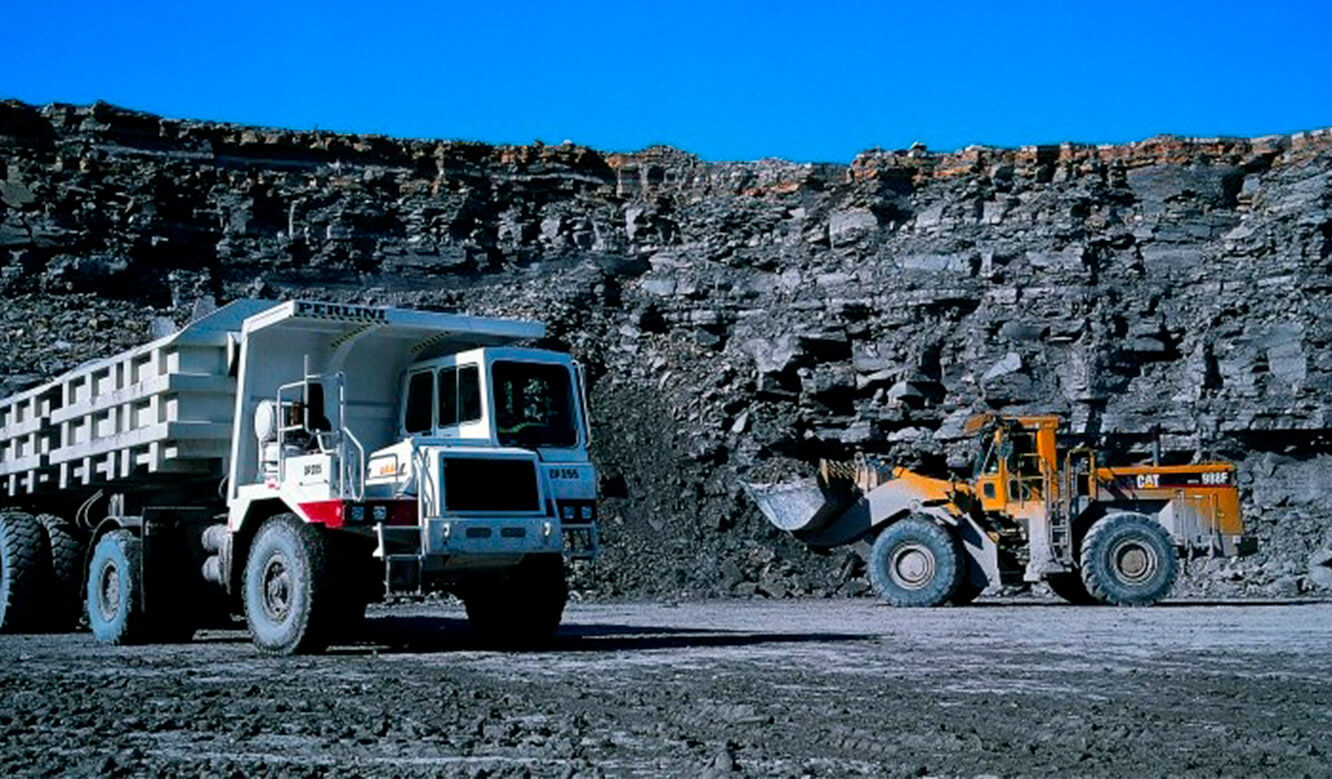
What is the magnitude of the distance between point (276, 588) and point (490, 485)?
6.72ft

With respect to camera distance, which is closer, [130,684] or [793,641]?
[130,684]

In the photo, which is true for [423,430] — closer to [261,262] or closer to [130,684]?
[130,684]

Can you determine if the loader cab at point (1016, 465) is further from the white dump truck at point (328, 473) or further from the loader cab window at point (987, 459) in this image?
the white dump truck at point (328, 473)

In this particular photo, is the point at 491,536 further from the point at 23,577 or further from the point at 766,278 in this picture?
the point at 766,278

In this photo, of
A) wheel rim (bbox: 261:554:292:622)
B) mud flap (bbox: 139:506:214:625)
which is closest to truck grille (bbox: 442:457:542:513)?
wheel rim (bbox: 261:554:292:622)

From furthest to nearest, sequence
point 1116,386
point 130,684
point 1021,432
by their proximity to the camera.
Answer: point 1116,386, point 1021,432, point 130,684

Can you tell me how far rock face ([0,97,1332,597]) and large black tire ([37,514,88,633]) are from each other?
1121cm

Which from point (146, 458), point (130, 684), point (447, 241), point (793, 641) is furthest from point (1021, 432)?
point (447, 241)

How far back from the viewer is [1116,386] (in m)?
30.0

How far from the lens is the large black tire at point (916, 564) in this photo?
2042 cm

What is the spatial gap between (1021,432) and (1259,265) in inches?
514

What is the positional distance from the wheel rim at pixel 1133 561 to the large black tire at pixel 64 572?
13450 millimetres

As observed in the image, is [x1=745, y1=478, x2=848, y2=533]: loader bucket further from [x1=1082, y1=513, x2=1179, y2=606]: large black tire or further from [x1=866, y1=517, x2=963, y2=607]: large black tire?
[x1=1082, y1=513, x2=1179, y2=606]: large black tire

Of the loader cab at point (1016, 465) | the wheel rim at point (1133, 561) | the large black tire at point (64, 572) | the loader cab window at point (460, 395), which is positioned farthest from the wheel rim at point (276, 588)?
the wheel rim at point (1133, 561)
